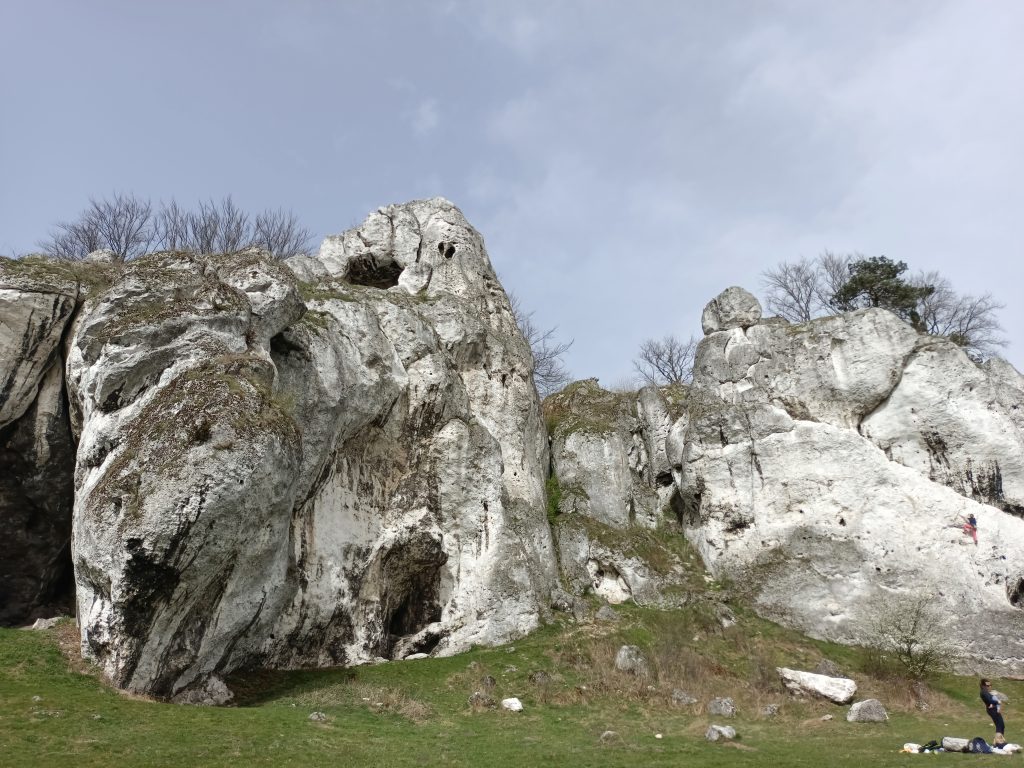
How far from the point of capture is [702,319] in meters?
31.0

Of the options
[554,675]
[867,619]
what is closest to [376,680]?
[554,675]

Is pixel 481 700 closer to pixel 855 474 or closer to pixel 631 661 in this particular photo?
pixel 631 661

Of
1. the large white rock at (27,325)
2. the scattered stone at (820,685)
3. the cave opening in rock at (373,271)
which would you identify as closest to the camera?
the scattered stone at (820,685)

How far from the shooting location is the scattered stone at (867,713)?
16562 mm

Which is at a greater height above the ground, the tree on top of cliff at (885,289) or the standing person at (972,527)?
the tree on top of cliff at (885,289)

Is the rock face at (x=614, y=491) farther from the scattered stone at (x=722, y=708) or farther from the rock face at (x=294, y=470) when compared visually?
the scattered stone at (x=722, y=708)

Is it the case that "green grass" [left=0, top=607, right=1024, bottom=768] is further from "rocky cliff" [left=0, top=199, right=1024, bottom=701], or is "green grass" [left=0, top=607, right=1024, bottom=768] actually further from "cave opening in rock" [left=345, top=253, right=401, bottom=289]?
"cave opening in rock" [left=345, top=253, right=401, bottom=289]

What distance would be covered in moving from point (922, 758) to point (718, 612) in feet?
32.2

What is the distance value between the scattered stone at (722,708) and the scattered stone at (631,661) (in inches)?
86.7

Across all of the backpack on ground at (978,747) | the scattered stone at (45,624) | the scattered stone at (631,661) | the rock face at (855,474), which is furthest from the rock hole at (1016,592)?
the scattered stone at (45,624)

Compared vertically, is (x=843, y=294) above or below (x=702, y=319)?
above

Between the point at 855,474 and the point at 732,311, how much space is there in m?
8.98

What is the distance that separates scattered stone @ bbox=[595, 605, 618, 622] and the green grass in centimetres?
35

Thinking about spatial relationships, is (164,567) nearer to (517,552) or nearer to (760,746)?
(517,552)
